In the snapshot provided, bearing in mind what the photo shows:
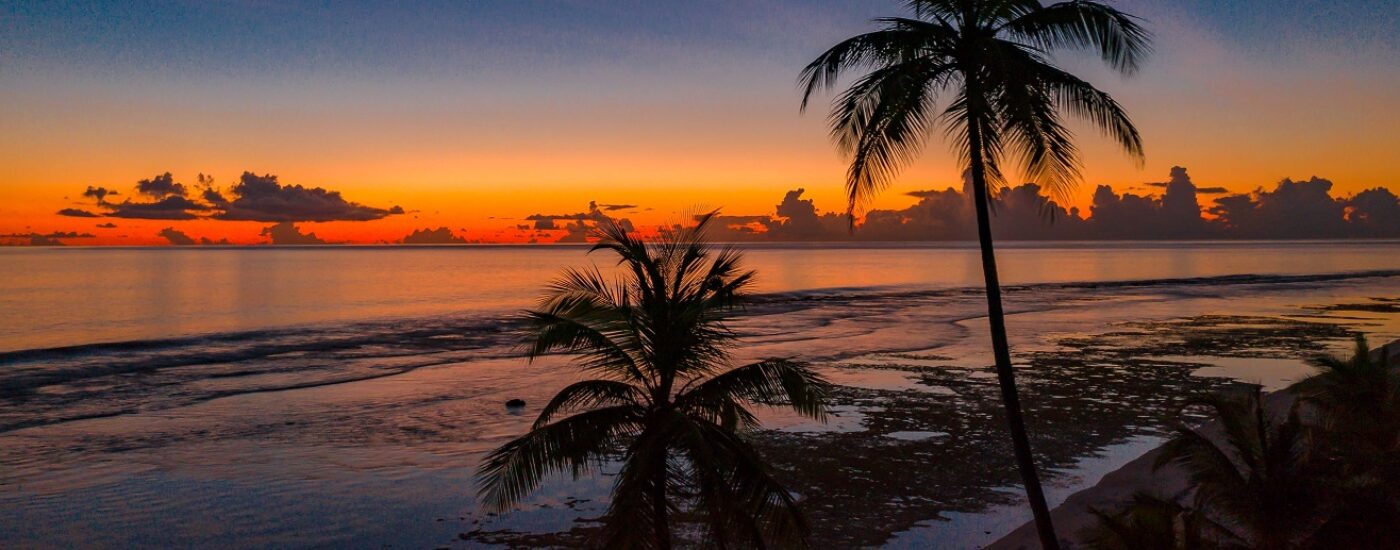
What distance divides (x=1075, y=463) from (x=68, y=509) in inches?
833

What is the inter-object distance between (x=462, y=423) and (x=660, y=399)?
17.5 m

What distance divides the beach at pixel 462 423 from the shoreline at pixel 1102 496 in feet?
1.64

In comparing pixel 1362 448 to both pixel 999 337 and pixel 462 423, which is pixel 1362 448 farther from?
pixel 462 423

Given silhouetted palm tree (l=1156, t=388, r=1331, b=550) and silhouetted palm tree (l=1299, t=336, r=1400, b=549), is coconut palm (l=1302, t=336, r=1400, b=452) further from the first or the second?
silhouetted palm tree (l=1156, t=388, r=1331, b=550)

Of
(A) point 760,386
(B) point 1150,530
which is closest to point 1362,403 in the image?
(B) point 1150,530

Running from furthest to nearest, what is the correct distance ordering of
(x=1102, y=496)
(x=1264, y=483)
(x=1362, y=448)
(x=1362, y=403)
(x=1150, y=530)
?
Answer: (x=1102, y=496), (x=1362, y=403), (x=1362, y=448), (x=1264, y=483), (x=1150, y=530)

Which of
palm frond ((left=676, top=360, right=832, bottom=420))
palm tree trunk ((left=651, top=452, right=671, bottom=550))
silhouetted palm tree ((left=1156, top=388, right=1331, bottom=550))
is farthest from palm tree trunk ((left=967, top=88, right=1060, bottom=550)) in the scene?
palm tree trunk ((left=651, top=452, right=671, bottom=550))

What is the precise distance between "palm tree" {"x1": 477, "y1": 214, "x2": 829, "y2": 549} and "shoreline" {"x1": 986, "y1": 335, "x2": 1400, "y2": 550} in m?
5.72

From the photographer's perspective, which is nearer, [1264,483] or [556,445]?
[1264,483]

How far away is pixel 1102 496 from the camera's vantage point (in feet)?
55.9

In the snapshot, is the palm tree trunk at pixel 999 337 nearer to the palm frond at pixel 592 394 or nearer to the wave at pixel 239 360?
the palm frond at pixel 592 394

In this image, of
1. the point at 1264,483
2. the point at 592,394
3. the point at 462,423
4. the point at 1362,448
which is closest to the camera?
the point at 1264,483

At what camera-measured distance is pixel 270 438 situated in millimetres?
24812

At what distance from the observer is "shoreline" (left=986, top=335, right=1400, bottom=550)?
48.2 feet
